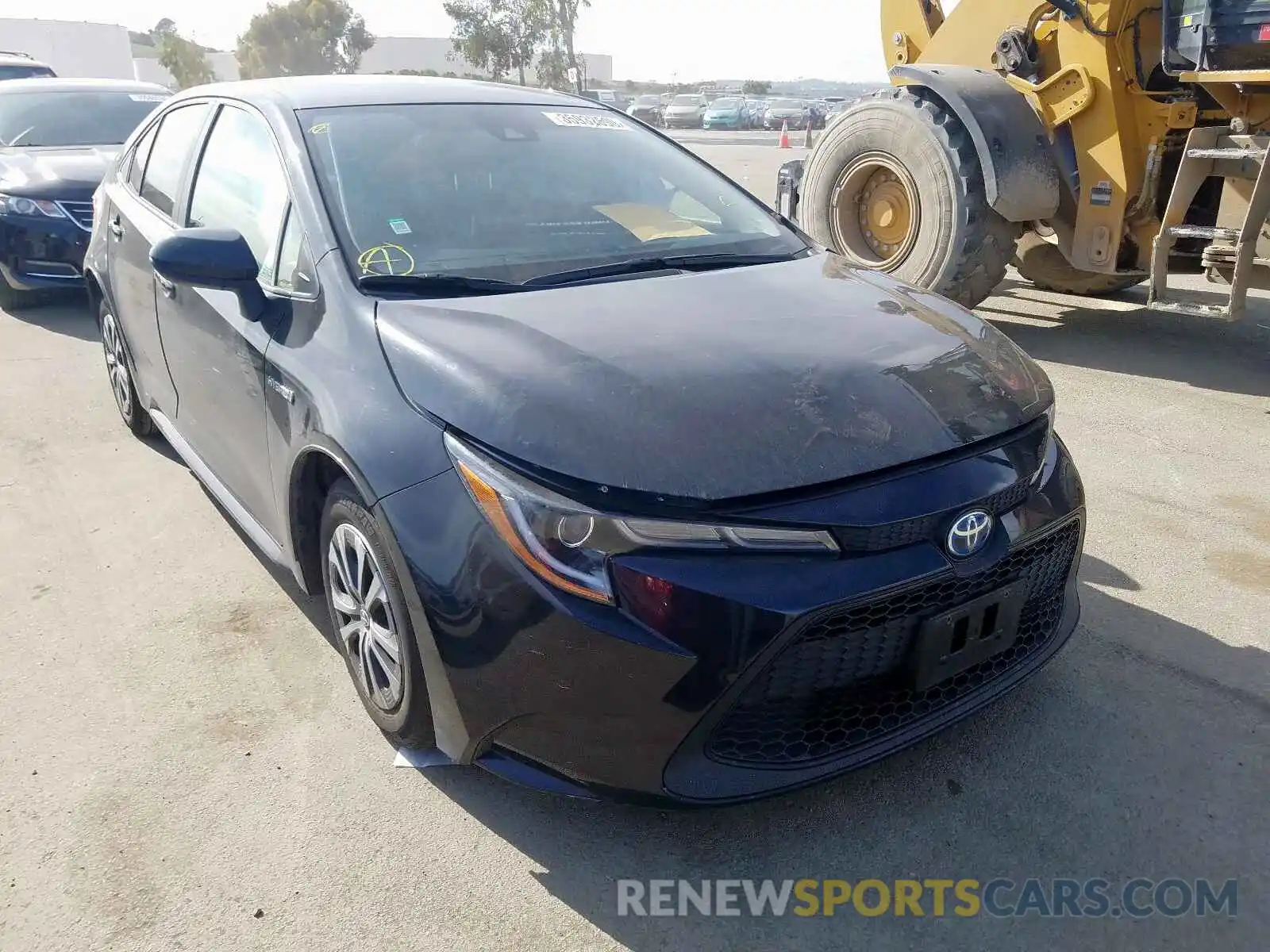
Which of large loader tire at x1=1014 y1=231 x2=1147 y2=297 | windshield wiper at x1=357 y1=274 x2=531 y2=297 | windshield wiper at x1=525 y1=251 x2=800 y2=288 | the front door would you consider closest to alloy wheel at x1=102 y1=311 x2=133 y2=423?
the front door

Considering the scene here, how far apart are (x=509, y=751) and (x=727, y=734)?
0.46 m

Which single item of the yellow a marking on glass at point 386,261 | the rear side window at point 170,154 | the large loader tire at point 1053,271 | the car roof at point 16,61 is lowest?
the large loader tire at point 1053,271

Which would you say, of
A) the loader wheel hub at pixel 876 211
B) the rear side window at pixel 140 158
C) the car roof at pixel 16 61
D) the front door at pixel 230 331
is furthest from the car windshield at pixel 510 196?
the car roof at pixel 16 61

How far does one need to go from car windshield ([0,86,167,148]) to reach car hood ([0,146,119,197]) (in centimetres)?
19

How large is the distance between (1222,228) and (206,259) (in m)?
4.99

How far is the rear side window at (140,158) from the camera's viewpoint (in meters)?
4.05

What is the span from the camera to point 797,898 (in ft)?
6.83

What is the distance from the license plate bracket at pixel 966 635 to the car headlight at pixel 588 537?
0.33 m

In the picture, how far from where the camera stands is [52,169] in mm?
7027

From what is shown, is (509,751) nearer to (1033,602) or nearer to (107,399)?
(1033,602)

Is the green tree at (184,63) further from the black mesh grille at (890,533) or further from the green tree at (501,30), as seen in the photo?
the black mesh grille at (890,533)

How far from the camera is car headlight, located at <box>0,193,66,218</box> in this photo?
267 inches

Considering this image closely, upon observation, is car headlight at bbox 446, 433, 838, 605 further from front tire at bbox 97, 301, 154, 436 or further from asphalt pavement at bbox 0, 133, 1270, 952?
front tire at bbox 97, 301, 154, 436

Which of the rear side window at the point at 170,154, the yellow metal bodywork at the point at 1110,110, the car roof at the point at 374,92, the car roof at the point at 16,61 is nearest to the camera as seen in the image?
the car roof at the point at 374,92
